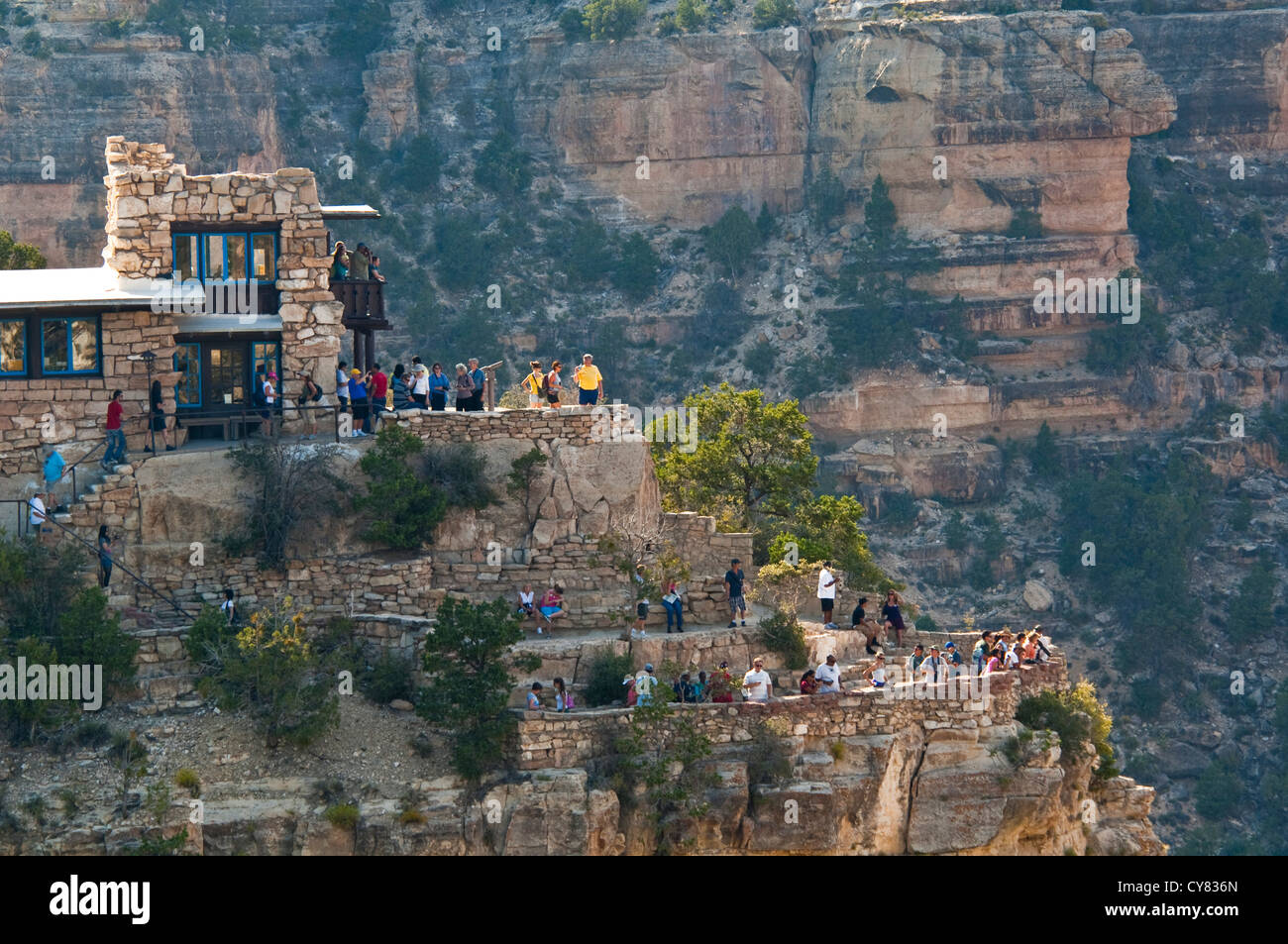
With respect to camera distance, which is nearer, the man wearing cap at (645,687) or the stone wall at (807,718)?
the stone wall at (807,718)

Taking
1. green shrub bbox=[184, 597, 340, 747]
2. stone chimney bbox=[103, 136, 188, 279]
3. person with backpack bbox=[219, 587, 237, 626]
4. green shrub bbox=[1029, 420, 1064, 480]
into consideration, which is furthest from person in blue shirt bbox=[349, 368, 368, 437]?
green shrub bbox=[1029, 420, 1064, 480]

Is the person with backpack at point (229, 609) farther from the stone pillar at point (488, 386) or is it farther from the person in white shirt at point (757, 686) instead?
the person in white shirt at point (757, 686)

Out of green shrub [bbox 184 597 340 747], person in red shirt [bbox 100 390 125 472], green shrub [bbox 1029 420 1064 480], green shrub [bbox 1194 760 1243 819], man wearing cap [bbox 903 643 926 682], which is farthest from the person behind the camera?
green shrub [bbox 1029 420 1064 480]

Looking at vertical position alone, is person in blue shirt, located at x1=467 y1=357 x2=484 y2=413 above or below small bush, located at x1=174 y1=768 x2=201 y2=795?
above

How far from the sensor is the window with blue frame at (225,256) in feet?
140

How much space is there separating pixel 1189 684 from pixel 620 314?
32.7 m

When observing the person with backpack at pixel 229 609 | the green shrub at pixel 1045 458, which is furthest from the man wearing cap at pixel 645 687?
the green shrub at pixel 1045 458

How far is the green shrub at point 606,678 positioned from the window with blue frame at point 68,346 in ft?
34.4

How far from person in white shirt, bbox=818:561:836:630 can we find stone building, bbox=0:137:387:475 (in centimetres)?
992

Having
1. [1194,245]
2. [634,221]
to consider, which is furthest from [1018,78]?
[634,221]

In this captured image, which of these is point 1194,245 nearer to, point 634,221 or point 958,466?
point 958,466

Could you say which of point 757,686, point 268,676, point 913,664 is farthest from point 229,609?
point 913,664

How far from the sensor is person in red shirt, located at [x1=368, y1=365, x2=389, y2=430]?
1698 inches

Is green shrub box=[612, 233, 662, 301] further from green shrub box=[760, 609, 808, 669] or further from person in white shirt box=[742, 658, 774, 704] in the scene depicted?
person in white shirt box=[742, 658, 774, 704]
